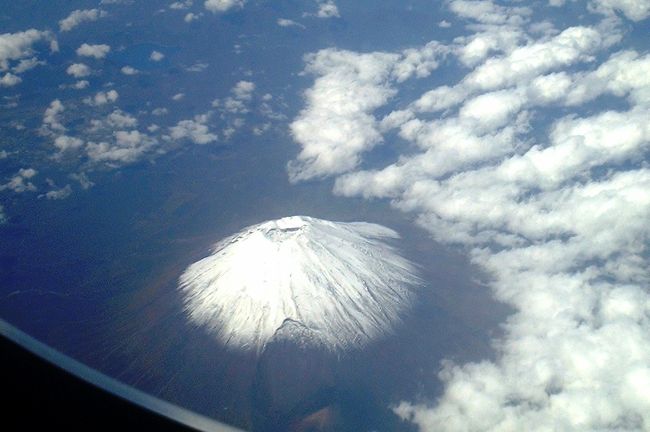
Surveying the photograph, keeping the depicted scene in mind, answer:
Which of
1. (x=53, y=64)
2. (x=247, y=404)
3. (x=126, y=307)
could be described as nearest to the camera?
(x=247, y=404)

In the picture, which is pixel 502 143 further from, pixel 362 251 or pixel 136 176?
pixel 136 176

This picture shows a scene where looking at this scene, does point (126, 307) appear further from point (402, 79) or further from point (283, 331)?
point (402, 79)

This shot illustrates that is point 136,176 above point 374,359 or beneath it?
beneath

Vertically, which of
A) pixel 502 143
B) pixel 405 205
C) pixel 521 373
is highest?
pixel 502 143

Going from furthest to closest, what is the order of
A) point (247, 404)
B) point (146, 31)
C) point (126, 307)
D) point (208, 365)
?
point (146, 31), point (126, 307), point (208, 365), point (247, 404)

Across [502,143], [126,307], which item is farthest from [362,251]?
[502,143]

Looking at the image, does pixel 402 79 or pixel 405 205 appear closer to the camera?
pixel 405 205

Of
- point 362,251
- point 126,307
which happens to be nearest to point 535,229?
point 362,251

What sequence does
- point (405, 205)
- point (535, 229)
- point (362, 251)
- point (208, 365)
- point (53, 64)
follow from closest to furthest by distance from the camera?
point (208, 365) → point (362, 251) → point (535, 229) → point (405, 205) → point (53, 64)

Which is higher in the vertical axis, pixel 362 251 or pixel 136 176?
pixel 362 251
